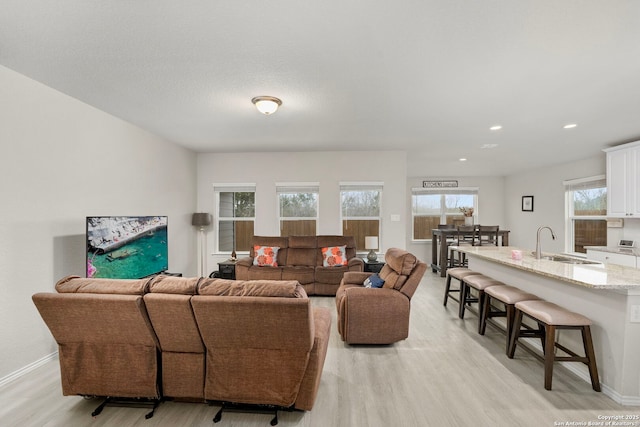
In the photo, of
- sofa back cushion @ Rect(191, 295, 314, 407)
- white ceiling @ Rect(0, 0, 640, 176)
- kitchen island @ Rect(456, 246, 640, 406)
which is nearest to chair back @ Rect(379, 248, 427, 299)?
kitchen island @ Rect(456, 246, 640, 406)

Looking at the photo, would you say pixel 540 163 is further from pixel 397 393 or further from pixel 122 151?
pixel 122 151

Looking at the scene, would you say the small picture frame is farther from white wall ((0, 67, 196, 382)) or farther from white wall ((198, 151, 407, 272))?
white wall ((0, 67, 196, 382))

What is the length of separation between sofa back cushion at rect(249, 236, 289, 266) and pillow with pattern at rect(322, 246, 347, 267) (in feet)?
2.32

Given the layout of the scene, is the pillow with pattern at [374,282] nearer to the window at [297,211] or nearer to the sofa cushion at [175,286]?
the sofa cushion at [175,286]

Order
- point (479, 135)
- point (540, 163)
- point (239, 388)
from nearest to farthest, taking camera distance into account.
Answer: point (239, 388)
point (479, 135)
point (540, 163)

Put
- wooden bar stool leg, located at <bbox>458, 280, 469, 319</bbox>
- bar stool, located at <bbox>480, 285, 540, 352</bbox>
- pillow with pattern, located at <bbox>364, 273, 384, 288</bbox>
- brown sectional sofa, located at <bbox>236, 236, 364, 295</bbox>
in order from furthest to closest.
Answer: brown sectional sofa, located at <bbox>236, 236, 364, 295</bbox> → wooden bar stool leg, located at <bbox>458, 280, 469, 319</bbox> → pillow with pattern, located at <bbox>364, 273, 384, 288</bbox> → bar stool, located at <bbox>480, 285, 540, 352</bbox>

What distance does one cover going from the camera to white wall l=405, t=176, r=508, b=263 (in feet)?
25.2

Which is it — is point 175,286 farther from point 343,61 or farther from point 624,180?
point 624,180

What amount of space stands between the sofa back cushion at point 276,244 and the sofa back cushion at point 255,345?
10.3ft

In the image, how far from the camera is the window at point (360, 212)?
5.64 metres

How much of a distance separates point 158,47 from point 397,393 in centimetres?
314

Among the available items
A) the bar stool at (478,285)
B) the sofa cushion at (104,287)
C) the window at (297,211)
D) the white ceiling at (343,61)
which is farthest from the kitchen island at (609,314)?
the window at (297,211)

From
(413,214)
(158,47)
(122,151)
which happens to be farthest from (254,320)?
(413,214)

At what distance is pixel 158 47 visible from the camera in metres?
2.05
